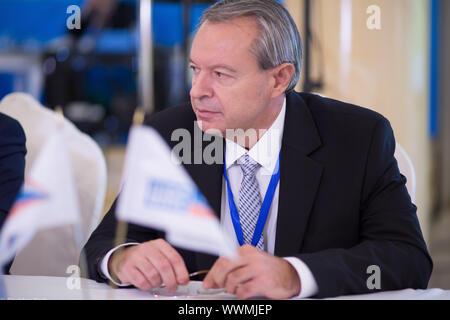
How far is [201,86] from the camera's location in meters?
1.39

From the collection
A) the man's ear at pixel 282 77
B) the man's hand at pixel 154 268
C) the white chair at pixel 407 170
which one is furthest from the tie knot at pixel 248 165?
the white chair at pixel 407 170

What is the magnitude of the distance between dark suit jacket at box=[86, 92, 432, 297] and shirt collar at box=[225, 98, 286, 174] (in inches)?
1.5

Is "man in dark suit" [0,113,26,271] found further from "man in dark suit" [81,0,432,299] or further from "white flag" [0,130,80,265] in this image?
"white flag" [0,130,80,265]

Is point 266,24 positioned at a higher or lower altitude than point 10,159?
higher

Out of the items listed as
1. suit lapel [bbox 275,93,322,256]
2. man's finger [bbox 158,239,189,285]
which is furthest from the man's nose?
man's finger [bbox 158,239,189,285]

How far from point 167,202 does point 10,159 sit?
2.92 feet

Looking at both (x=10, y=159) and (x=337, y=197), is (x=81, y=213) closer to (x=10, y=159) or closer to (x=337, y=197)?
(x=10, y=159)

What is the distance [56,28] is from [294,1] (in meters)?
5.15

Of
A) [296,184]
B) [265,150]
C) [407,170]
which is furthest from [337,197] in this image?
[407,170]

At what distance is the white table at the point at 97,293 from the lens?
1.16 meters

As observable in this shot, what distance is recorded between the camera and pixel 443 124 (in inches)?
256

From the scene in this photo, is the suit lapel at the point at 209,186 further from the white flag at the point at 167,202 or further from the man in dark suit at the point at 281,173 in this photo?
the white flag at the point at 167,202
